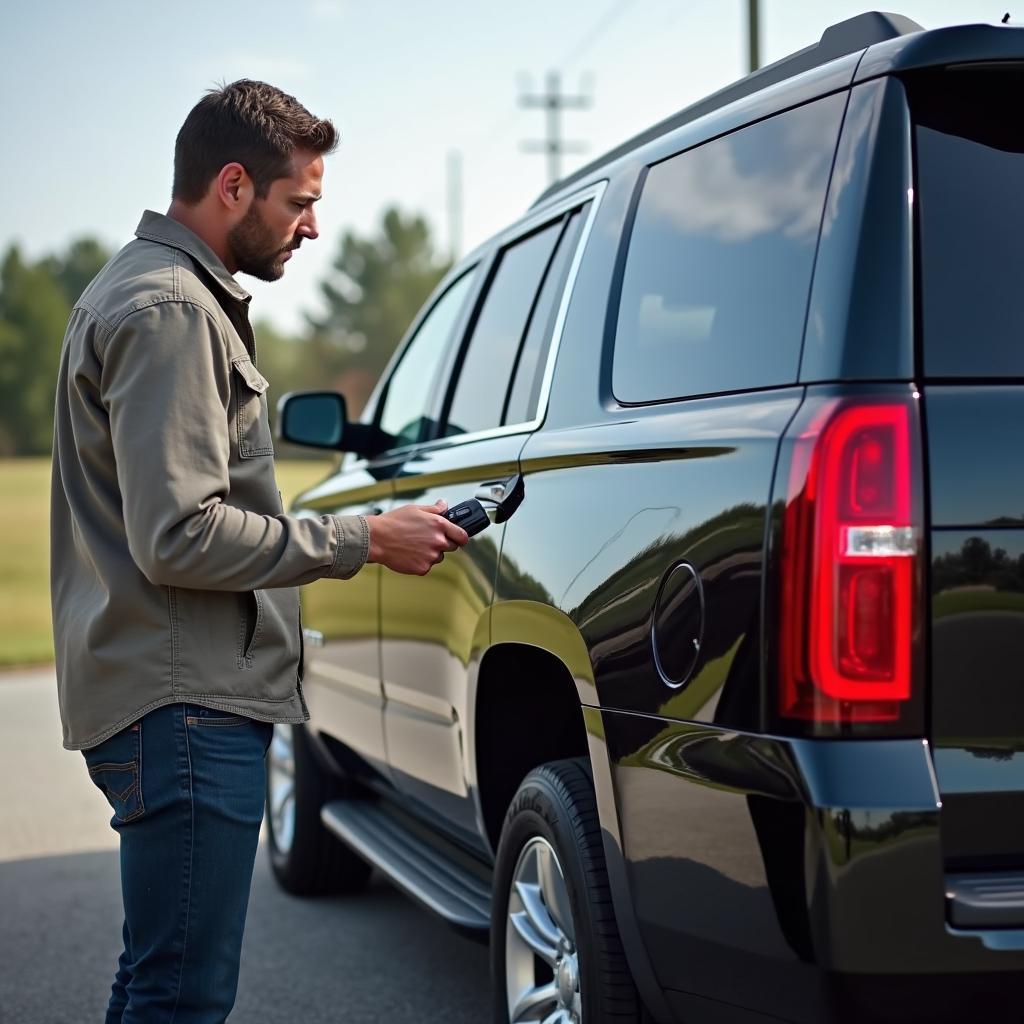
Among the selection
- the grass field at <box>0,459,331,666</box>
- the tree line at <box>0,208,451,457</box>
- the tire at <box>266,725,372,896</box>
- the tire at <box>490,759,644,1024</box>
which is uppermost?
the tree line at <box>0,208,451,457</box>

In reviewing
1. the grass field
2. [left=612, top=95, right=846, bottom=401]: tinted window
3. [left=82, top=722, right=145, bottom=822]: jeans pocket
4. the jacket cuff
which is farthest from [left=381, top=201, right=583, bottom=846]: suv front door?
the grass field

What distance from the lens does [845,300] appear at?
2246 millimetres

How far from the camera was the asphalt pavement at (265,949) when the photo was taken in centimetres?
428

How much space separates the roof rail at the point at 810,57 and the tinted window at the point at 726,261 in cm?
20

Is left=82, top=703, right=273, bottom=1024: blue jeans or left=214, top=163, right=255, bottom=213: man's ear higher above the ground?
left=214, top=163, right=255, bottom=213: man's ear

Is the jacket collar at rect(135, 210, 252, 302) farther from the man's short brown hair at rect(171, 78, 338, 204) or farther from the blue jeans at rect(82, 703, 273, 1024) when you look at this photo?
the blue jeans at rect(82, 703, 273, 1024)

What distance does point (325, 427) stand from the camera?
4801 millimetres

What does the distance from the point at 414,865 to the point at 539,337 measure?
61.5 inches

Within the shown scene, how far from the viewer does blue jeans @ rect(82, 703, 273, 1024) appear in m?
2.44

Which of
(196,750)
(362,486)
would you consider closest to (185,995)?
(196,750)

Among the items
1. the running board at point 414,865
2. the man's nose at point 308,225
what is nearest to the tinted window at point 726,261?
the man's nose at point 308,225

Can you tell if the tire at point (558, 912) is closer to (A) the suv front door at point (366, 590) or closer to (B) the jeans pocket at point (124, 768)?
(B) the jeans pocket at point (124, 768)

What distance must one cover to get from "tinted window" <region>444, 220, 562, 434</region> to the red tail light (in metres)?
1.68

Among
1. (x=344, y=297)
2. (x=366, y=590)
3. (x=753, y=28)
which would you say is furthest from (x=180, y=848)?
(x=344, y=297)
